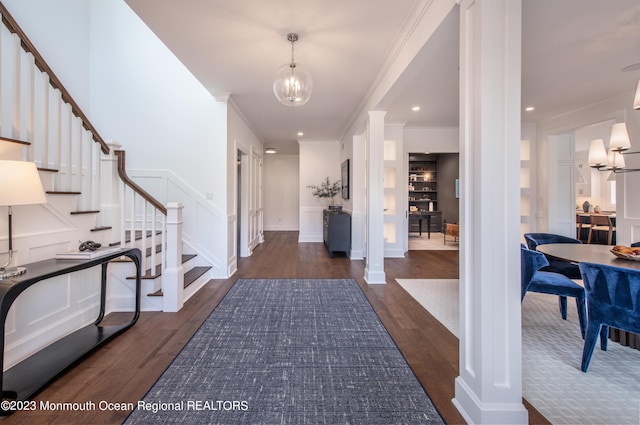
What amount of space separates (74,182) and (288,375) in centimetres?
319

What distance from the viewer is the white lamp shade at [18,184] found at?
157 centimetres

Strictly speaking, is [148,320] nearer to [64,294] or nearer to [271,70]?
[64,294]

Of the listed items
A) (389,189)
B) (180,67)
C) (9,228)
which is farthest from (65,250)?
(389,189)

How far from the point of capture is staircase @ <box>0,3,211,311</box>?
7.09 feet

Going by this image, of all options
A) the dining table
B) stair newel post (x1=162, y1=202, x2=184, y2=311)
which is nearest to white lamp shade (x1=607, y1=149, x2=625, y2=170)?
the dining table

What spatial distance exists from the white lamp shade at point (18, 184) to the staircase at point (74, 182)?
0.46 meters

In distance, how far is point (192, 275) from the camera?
3.64 metres

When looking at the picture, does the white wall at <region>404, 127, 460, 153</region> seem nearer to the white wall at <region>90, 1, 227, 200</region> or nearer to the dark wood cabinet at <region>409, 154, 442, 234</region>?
the dark wood cabinet at <region>409, 154, 442, 234</region>

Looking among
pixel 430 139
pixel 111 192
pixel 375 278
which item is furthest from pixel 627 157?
pixel 111 192

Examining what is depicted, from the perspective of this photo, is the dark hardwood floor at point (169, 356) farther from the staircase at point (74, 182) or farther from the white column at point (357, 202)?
the white column at point (357, 202)

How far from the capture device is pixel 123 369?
1.93 meters

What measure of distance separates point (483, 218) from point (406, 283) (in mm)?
2758

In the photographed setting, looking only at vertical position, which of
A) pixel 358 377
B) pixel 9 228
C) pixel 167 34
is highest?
pixel 167 34

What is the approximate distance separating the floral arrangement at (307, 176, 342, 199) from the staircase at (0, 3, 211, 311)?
14.6ft
